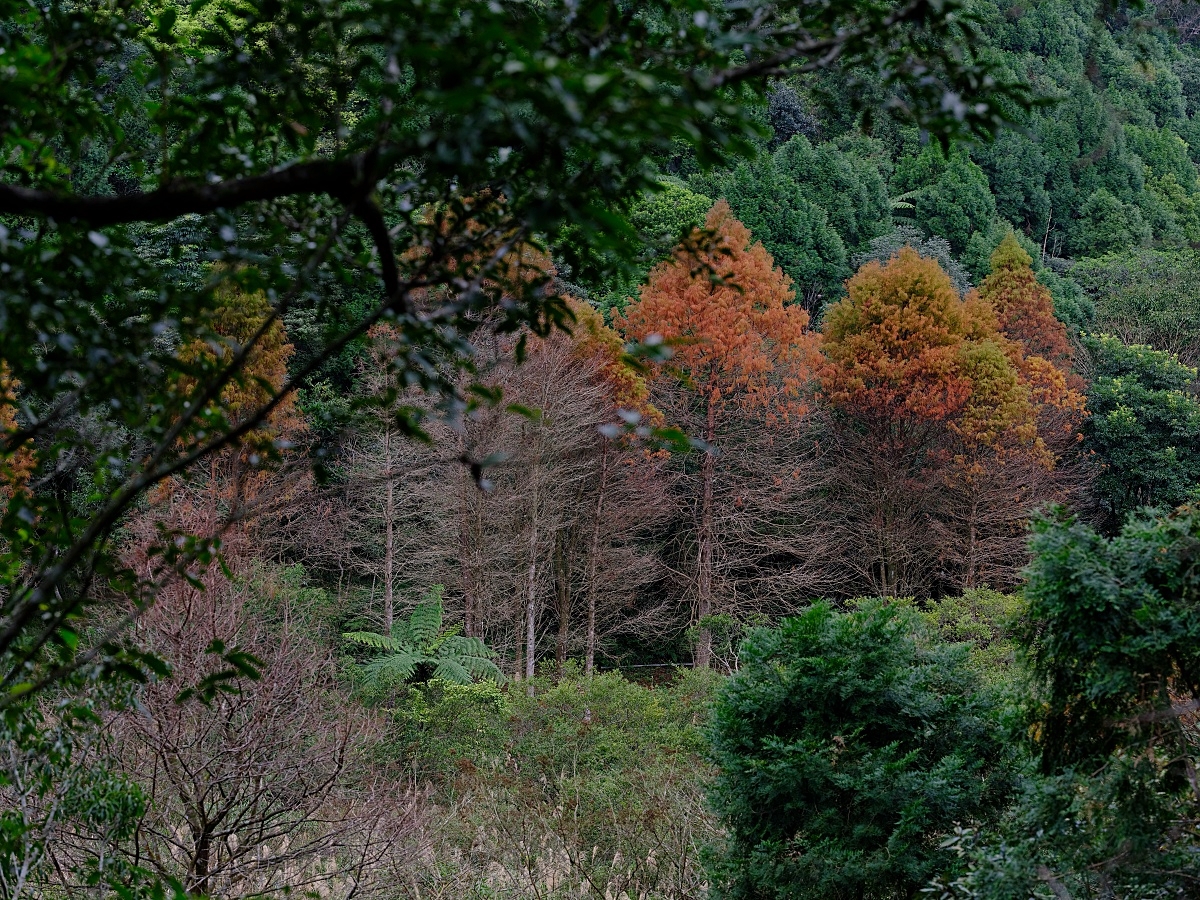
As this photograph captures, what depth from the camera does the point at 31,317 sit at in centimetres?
167

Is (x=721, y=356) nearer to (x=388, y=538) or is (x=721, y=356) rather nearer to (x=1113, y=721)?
(x=388, y=538)

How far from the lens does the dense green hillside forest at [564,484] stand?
5.51 feet

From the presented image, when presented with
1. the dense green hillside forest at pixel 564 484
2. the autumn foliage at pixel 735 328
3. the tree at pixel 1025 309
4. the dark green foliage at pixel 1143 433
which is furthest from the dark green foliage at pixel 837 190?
the autumn foliage at pixel 735 328

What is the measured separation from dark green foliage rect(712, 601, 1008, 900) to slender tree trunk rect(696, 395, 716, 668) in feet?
34.4

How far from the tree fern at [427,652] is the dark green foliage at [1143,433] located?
44.6 ft

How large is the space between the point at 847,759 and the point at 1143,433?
1694 cm

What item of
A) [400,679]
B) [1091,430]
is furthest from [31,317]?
[1091,430]

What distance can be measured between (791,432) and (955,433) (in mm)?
3190

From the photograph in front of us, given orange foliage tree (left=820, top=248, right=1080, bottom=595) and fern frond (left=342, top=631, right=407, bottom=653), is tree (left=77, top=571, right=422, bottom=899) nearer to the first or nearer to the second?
fern frond (left=342, top=631, right=407, bottom=653)

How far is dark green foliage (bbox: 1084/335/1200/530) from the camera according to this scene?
20.0 meters

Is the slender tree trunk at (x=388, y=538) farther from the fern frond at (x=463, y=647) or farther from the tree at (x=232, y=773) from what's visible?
the tree at (x=232, y=773)

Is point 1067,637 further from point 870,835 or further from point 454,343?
point 454,343

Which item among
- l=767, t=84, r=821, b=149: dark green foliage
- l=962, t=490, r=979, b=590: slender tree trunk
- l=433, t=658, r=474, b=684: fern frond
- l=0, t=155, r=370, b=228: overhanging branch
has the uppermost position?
l=767, t=84, r=821, b=149: dark green foliage

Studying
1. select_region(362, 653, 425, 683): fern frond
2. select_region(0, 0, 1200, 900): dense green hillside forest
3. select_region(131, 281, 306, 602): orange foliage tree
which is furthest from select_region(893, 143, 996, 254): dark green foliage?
select_region(362, 653, 425, 683): fern frond
